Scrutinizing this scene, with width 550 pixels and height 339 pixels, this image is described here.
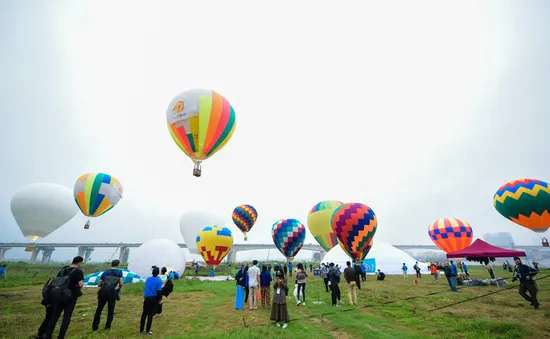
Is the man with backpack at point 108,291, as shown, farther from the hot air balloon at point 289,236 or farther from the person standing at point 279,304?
the hot air balloon at point 289,236

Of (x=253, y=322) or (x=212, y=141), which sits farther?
(x=212, y=141)

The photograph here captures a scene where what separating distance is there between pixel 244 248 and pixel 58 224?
8208cm

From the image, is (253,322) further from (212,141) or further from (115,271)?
(212,141)

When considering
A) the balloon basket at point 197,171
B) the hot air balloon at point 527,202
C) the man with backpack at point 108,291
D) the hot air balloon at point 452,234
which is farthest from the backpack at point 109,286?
the hot air balloon at point 452,234

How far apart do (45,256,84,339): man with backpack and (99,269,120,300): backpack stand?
0.96m

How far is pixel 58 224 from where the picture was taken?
25141 millimetres

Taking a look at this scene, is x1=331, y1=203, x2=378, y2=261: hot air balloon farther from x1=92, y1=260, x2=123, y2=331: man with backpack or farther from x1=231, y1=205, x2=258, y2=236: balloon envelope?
x1=231, y1=205, x2=258, y2=236: balloon envelope

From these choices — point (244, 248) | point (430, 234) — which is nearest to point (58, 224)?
point (430, 234)

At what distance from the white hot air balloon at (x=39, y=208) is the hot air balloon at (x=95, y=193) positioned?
3.66 m

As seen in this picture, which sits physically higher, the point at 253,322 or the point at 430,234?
the point at 430,234

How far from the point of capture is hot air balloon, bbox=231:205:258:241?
107 feet

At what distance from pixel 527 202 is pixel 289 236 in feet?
61.4

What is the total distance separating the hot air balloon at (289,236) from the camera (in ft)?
71.9

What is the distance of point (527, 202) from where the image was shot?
18922 mm
